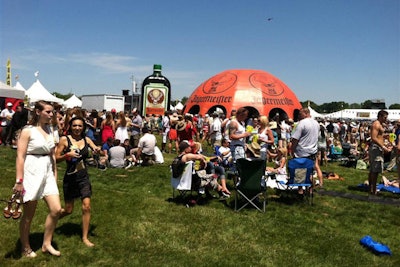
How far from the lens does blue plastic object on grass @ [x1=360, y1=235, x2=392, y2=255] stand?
5.02m

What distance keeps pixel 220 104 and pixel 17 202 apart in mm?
26473

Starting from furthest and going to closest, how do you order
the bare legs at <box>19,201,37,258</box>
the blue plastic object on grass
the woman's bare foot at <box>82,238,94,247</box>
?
the blue plastic object on grass, the woman's bare foot at <box>82,238,94,247</box>, the bare legs at <box>19,201,37,258</box>

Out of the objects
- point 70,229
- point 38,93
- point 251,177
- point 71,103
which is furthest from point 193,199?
point 71,103

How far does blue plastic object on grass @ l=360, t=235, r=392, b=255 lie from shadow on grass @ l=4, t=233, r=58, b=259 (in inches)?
177

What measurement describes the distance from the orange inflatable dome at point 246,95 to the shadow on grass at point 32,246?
24.4 metres

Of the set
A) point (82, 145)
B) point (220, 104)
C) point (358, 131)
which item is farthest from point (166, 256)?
point (220, 104)

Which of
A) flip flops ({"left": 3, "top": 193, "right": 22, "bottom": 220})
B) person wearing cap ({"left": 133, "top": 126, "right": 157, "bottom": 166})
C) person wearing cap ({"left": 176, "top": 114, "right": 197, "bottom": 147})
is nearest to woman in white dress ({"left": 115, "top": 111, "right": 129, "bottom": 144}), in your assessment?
person wearing cap ({"left": 133, "top": 126, "right": 157, "bottom": 166})

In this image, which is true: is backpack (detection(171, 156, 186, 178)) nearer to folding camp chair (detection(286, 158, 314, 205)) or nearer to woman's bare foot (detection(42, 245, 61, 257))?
folding camp chair (detection(286, 158, 314, 205))

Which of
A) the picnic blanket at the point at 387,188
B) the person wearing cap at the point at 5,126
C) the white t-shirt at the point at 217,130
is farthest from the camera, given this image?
the person wearing cap at the point at 5,126

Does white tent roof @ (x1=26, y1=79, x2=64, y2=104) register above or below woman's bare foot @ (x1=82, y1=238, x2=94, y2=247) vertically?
above

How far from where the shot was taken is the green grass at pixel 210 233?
15.3ft

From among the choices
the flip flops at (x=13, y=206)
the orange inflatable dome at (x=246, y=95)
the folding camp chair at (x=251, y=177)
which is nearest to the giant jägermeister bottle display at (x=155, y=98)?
the orange inflatable dome at (x=246, y=95)

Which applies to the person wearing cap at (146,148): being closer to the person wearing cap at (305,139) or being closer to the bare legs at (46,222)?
the person wearing cap at (305,139)

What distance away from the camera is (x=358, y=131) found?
24.6 meters
